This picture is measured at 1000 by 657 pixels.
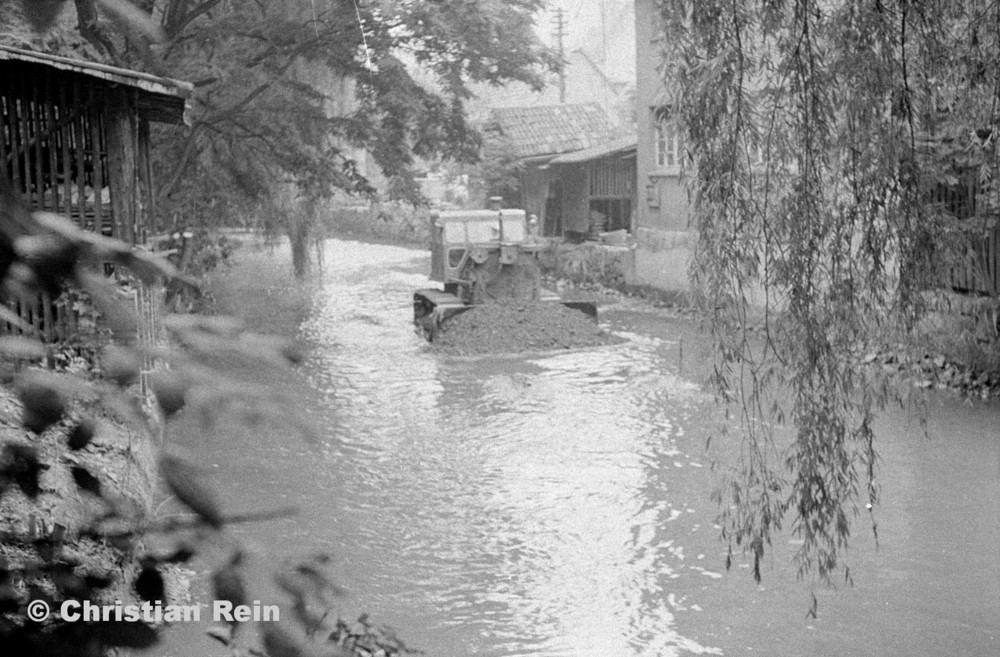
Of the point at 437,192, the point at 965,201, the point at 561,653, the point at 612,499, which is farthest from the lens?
Result: the point at 437,192

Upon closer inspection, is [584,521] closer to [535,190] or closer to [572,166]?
[572,166]

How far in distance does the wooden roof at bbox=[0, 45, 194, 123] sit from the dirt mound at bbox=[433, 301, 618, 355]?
858 cm

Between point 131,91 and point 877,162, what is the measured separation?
6706 mm

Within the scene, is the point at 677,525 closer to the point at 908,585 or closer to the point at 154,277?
the point at 908,585

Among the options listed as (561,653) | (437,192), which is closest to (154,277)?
(561,653)

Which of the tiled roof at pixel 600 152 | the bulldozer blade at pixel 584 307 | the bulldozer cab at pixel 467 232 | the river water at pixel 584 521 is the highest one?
the tiled roof at pixel 600 152

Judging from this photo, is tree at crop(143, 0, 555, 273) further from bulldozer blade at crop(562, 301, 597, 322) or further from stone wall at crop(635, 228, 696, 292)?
stone wall at crop(635, 228, 696, 292)

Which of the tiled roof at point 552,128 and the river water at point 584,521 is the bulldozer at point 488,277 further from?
the tiled roof at point 552,128

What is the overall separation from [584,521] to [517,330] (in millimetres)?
9553

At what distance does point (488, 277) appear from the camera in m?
20.9

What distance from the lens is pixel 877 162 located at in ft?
20.4

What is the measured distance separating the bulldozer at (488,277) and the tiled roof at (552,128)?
12.8 meters

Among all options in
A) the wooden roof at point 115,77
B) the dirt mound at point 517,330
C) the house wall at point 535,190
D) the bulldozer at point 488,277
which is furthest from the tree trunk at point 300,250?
the wooden roof at point 115,77

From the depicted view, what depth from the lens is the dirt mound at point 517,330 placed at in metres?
19.2
